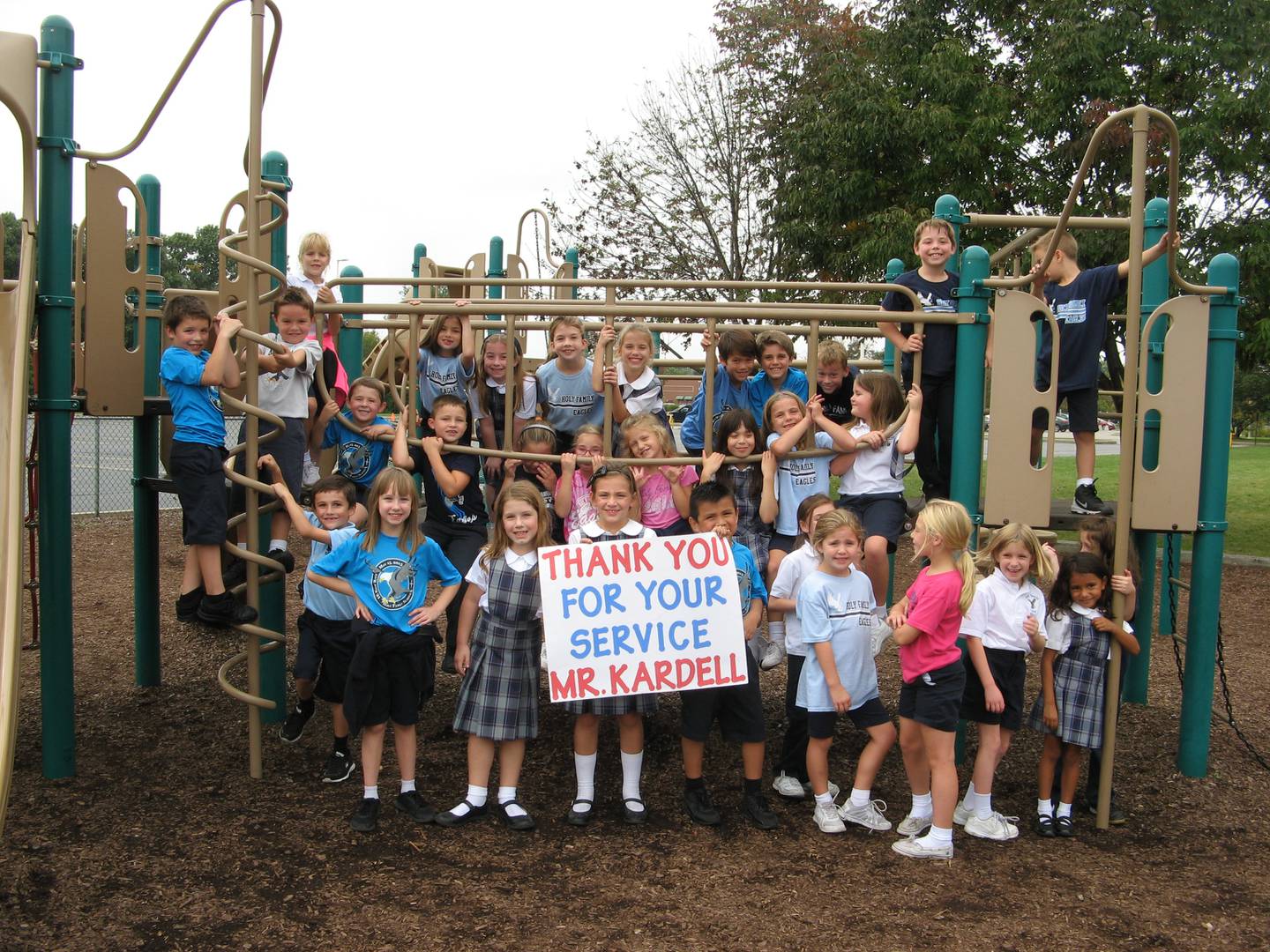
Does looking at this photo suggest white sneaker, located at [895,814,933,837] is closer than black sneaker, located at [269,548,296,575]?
Yes

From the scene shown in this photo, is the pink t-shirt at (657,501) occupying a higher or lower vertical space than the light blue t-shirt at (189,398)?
lower

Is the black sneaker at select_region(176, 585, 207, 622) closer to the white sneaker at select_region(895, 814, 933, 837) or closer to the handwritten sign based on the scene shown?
Answer: the handwritten sign

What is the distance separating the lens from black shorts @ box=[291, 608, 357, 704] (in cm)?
517

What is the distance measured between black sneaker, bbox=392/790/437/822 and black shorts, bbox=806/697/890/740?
1.58 metres

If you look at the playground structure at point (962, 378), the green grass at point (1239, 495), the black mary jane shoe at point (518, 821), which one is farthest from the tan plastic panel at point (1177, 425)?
the black mary jane shoe at point (518, 821)

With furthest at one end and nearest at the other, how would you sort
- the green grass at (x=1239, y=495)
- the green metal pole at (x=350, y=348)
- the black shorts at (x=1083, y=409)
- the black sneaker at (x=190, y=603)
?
the green grass at (x=1239, y=495) < the green metal pole at (x=350, y=348) < the black shorts at (x=1083, y=409) < the black sneaker at (x=190, y=603)

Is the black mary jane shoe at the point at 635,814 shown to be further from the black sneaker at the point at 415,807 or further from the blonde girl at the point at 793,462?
the blonde girl at the point at 793,462

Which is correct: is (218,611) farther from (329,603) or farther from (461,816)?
(461,816)

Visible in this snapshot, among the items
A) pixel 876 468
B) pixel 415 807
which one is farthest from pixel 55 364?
pixel 876 468

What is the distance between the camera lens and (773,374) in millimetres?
5684

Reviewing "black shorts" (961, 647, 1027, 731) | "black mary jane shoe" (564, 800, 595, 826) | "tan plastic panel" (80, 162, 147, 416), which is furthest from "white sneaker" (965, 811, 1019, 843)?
"tan plastic panel" (80, 162, 147, 416)

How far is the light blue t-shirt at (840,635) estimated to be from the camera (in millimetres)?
4781

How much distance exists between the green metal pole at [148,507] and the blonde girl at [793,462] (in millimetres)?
3382

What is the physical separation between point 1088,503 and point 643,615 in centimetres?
229
